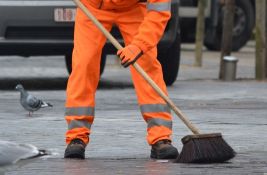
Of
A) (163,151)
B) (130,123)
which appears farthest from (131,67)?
(130,123)

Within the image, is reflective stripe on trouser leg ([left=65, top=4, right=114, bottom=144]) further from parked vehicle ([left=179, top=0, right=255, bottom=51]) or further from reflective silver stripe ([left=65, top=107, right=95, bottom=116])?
parked vehicle ([left=179, top=0, right=255, bottom=51])

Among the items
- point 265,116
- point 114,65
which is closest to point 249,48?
point 114,65

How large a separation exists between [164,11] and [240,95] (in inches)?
175

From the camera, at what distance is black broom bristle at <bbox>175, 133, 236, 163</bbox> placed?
7.26 metres

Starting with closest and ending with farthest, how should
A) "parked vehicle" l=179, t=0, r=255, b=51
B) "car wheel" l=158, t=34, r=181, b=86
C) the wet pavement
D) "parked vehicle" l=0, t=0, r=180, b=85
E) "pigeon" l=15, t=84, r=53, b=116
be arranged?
1. the wet pavement
2. "pigeon" l=15, t=84, r=53, b=116
3. "parked vehicle" l=0, t=0, r=180, b=85
4. "car wheel" l=158, t=34, r=181, b=86
5. "parked vehicle" l=179, t=0, r=255, b=51

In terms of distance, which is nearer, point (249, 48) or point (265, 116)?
point (265, 116)

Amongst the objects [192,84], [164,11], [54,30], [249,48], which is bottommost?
[249,48]

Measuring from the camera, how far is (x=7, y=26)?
38.6ft

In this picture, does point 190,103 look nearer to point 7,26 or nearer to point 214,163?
point 7,26

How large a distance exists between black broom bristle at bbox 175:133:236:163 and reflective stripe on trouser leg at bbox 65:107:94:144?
702 millimetres

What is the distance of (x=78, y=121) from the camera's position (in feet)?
25.4

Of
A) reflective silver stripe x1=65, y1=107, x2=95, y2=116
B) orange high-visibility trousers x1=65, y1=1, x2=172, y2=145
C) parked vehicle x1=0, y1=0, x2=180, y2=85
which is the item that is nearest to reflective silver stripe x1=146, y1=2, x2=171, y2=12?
orange high-visibility trousers x1=65, y1=1, x2=172, y2=145

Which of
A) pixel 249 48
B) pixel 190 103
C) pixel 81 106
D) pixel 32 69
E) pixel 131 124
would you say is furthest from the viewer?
pixel 249 48

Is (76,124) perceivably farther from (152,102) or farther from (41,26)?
(41,26)
